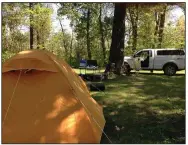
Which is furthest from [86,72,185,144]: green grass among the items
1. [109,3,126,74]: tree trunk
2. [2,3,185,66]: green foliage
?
[2,3,185,66]: green foliage

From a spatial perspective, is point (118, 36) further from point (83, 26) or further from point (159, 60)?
point (83, 26)

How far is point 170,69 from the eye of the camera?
20156 mm

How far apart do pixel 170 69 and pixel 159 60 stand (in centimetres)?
89

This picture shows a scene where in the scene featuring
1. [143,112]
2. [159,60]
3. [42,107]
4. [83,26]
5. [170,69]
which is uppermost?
[83,26]

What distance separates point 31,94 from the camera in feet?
21.9

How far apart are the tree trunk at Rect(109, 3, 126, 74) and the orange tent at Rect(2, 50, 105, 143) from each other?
9.93 meters

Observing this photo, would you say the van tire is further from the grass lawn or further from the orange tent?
the orange tent

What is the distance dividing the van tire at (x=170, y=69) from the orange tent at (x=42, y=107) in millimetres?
13421

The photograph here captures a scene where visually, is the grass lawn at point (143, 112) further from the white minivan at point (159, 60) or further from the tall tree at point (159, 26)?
the tall tree at point (159, 26)

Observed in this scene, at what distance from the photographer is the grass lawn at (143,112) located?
7121mm

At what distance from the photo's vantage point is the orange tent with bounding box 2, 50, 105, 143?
20.1 feet

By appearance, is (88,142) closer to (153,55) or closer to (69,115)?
(69,115)

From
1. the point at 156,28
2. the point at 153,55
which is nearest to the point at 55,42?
the point at 156,28

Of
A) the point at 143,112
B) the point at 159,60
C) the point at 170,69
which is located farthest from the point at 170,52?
the point at 143,112
